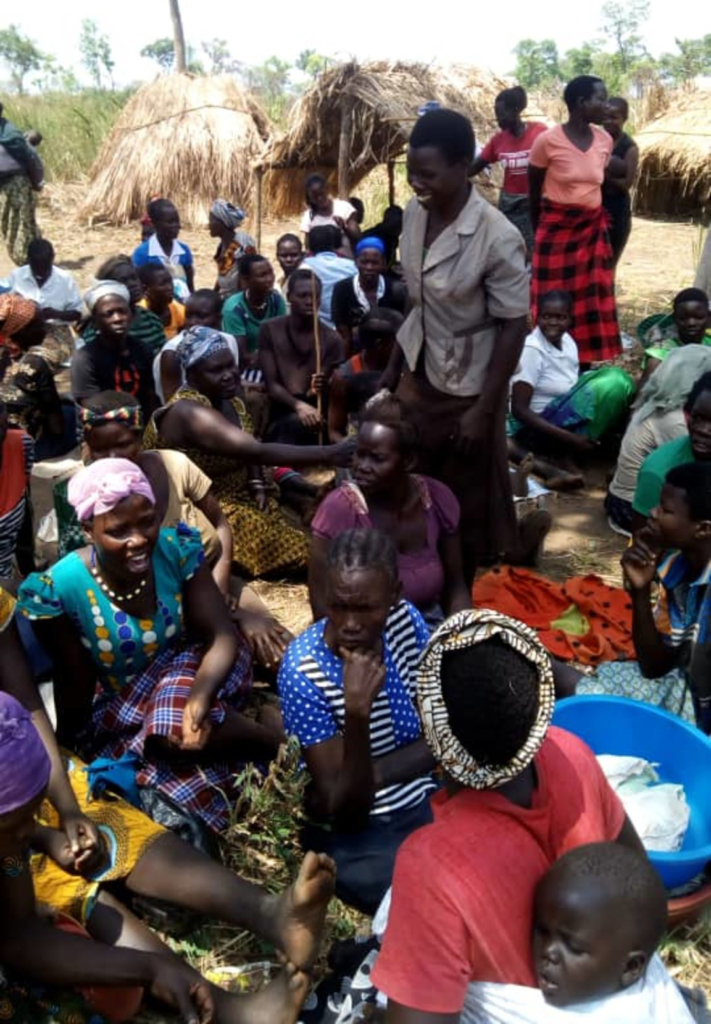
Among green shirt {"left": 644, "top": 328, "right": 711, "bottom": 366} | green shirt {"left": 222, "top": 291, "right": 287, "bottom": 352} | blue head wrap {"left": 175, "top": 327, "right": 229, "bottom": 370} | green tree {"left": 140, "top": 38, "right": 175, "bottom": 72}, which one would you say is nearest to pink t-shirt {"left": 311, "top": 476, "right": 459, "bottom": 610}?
blue head wrap {"left": 175, "top": 327, "right": 229, "bottom": 370}

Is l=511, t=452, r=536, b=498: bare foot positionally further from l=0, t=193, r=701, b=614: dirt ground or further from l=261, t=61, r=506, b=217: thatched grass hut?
l=261, t=61, r=506, b=217: thatched grass hut

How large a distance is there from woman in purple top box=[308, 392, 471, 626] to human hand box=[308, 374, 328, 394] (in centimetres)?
179

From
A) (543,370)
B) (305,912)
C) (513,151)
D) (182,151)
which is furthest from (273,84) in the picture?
(305,912)

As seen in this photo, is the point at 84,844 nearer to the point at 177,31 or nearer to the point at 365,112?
the point at 365,112

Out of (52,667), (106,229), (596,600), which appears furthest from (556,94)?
(52,667)

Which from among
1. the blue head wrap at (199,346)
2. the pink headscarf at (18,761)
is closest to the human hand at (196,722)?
the pink headscarf at (18,761)

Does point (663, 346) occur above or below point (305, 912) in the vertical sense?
above

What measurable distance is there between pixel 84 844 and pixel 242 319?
4375 mm

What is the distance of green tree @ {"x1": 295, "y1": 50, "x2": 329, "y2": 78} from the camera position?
916cm

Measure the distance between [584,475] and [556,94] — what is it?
15.6m

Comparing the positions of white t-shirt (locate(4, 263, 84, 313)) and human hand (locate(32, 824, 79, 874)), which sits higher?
white t-shirt (locate(4, 263, 84, 313))

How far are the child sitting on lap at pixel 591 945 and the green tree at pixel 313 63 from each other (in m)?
9.02

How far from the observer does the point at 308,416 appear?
17.4 feet

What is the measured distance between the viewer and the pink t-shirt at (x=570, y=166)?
20.1 ft
